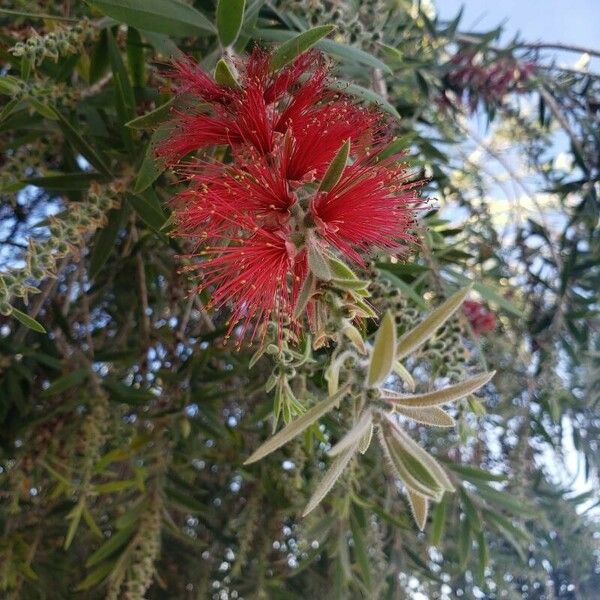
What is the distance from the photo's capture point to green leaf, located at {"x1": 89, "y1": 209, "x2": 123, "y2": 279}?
112cm

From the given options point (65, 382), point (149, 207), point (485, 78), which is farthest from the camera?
point (485, 78)

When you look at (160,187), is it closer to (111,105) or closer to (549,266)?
(111,105)

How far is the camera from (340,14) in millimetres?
1146

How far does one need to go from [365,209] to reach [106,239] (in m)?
0.57

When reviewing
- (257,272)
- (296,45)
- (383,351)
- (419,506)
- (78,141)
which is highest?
(78,141)

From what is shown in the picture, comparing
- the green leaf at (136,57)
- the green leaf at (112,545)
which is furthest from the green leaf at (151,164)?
the green leaf at (112,545)

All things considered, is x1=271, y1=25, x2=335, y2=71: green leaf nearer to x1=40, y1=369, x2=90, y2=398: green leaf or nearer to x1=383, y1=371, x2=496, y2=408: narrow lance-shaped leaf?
x1=383, y1=371, x2=496, y2=408: narrow lance-shaped leaf

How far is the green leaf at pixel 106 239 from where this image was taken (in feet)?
3.66

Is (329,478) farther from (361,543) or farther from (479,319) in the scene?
(479,319)

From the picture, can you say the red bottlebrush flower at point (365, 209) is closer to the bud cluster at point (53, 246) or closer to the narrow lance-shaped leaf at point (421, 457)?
the narrow lance-shaped leaf at point (421, 457)

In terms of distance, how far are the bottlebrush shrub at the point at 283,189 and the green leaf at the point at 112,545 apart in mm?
820

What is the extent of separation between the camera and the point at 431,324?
62cm

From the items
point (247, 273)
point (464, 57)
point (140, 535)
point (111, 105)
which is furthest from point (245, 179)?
point (464, 57)

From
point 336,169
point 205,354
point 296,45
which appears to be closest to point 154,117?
point 296,45
